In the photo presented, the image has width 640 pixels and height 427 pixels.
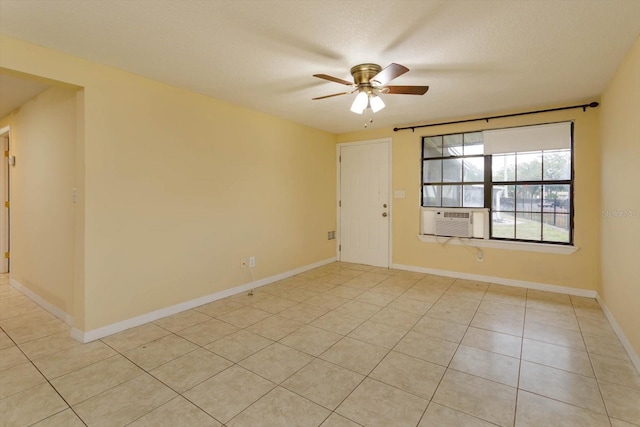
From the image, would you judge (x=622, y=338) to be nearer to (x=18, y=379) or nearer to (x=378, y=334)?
(x=378, y=334)

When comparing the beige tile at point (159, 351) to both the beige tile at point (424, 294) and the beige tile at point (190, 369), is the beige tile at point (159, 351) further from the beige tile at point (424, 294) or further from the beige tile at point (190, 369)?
the beige tile at point (424, 294)

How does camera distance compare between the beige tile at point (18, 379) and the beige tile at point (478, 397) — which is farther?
the beige tile at point (18, 379)

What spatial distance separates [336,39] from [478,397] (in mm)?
2577

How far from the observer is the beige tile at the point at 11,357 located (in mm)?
2299

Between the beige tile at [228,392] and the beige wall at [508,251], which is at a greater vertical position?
the beige wall at [508,251]

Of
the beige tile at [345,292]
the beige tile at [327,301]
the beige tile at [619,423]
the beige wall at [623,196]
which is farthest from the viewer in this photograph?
the beige tile at [345,292]

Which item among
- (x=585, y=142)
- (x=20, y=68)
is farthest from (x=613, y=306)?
(x=20, y=68)

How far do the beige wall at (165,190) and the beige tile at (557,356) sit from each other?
308cm

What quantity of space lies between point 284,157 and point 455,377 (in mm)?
3469

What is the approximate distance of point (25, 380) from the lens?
211 centimetres

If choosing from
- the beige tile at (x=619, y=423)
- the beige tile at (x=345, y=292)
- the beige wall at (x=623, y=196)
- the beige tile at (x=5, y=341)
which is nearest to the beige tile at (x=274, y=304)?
the beige tile at (x=345, y=292)

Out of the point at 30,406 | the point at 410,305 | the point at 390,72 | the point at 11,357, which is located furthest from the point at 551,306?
the point at 11,357

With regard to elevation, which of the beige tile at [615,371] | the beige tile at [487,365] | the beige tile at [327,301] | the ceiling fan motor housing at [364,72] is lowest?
the beige tile at [487,365]

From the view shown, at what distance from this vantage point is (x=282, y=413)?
71.0 inches
